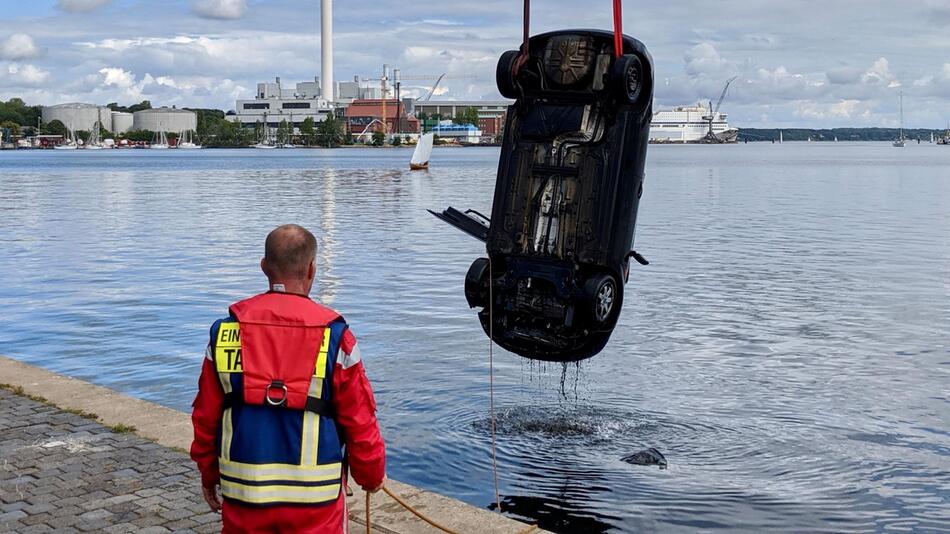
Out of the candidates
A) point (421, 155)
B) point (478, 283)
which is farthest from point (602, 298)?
point (421, 155)

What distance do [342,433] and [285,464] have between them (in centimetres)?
28

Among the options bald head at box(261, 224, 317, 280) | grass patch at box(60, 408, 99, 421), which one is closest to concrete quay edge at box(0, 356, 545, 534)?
grass patch at box(60, 408, 99, 421)

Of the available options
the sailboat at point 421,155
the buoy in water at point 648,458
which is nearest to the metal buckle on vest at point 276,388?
the buoy in water at point 648,458

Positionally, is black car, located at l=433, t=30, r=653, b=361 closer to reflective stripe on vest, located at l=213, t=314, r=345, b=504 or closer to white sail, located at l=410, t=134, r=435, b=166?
reflective stripe on vest, located at l=213, t=314, r=345, b=504

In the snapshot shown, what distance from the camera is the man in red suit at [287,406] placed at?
16.5ft

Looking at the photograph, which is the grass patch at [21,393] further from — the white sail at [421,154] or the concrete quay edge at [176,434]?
the white sail at [421,154]

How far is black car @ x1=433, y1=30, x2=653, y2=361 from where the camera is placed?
10414mm

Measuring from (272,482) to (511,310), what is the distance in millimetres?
5826

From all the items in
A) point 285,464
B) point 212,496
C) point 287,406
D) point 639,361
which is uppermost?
point 287,406

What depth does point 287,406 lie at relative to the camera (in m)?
5.07

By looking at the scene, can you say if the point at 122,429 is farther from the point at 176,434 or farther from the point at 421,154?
the point at 421,154

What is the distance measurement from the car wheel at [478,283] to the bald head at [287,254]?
5755mm

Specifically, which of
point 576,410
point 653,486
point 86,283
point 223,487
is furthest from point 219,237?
point 223,487

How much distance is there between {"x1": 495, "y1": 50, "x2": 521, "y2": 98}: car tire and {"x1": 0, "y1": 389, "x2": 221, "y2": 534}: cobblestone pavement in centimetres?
434
